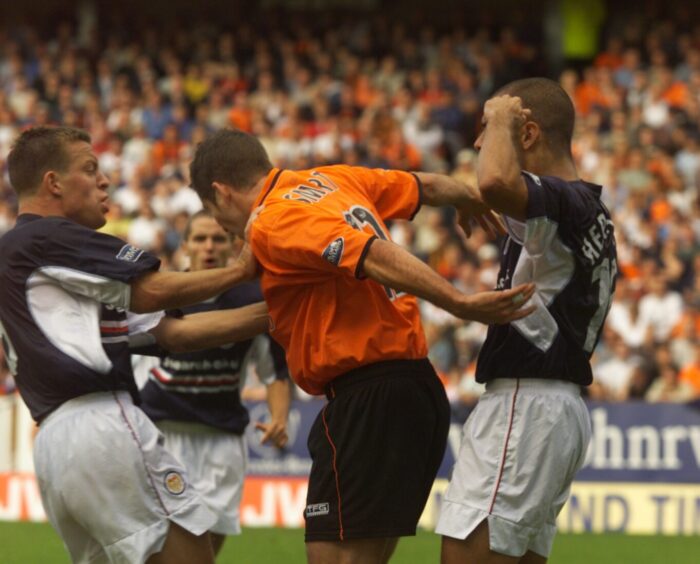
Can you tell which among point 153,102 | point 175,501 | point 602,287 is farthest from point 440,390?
point 153,102

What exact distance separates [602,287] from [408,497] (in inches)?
47.5

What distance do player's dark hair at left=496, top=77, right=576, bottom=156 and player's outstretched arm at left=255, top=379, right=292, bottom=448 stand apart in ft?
9.91

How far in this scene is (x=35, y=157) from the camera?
6.16 meters

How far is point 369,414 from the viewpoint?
5.94 m

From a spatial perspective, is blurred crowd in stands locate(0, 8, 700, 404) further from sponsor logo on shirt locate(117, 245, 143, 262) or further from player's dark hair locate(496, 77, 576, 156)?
sponsor logo on shirt locate(117, 245, 143, 262)

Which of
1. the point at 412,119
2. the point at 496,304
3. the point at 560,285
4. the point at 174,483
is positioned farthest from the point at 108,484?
the point at 412,119

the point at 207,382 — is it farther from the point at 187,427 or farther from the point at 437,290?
the point at 437,290

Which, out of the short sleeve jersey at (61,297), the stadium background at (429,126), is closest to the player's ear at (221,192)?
the short sleeve jersey at (61,297)

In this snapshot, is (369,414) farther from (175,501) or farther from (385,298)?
(175,501)

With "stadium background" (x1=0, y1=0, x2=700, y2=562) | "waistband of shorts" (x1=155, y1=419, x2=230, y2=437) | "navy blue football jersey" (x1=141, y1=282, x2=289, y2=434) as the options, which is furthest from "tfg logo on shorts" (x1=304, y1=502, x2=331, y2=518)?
"stadium background" (x1=0, y1=0, x2=700, y2=562)

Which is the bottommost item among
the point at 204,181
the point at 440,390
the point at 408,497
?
the point at 408,497

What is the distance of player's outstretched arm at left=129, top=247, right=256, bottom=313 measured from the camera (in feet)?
19.7

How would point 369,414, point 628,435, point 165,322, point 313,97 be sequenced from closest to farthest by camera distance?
point 369,414 < point 165,322 < point 628,435 < point 313,97

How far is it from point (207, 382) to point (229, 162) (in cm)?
252
